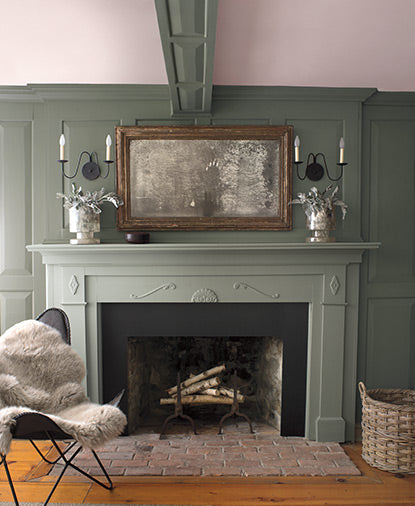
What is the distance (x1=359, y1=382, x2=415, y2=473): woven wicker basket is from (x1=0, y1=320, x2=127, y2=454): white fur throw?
154 cm

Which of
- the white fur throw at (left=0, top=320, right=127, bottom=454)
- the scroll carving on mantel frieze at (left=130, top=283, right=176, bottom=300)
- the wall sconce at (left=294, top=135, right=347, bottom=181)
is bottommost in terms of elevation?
the white fur throw at (left=0, top=320, right=127, bottom=454)

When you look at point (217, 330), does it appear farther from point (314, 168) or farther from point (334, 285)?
point (314, 168)

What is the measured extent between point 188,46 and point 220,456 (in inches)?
94.8

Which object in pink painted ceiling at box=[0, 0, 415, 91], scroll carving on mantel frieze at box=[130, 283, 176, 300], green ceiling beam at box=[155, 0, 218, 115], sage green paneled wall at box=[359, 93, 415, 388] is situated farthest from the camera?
sage green paneled wall at box=[359, 93, 415, 388]

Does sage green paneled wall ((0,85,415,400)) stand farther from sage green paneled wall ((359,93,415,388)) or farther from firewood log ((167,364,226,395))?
firewood log ((167,364,226,395))

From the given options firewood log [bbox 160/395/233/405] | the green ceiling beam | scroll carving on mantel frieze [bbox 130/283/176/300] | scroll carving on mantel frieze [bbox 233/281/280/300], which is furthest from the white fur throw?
the green ceiling beam

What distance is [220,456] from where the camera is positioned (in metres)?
2.92

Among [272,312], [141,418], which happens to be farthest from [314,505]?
[141,418]

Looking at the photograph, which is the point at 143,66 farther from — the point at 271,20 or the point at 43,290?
the point at 43,290

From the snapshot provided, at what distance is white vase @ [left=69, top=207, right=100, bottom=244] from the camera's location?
3.04 metres

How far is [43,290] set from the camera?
130 inches

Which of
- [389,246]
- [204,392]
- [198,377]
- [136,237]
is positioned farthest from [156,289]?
[389,246]

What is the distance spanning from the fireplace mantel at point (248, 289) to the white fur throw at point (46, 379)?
41 cm

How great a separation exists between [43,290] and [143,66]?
169cm
